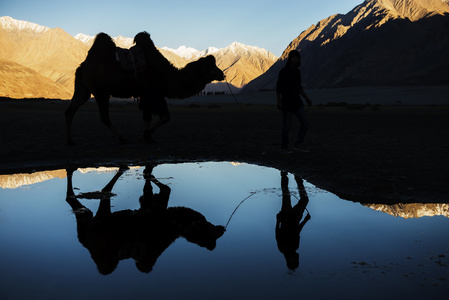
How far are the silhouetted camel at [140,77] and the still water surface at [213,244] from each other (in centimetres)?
388

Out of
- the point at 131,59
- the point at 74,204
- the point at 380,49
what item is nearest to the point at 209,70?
the point at 131,59

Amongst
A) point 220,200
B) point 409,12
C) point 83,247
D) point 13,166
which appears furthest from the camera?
point 409,12

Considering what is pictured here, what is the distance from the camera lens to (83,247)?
11.7 ft

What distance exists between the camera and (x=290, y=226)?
13.7 ft

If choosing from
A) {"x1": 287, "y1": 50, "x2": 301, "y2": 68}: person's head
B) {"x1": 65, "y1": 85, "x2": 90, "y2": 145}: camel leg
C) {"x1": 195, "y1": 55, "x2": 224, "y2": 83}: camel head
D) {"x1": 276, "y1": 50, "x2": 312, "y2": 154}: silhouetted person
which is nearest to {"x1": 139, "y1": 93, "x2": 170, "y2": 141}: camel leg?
{"x1": 195, "y1": 55, "x2": 224, "y2": 83}: camel head

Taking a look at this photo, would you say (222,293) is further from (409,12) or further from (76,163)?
(409,12)

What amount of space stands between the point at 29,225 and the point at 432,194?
4.29m

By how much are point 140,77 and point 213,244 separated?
639 centimetres

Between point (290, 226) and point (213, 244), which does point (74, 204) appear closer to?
point (213, 244)

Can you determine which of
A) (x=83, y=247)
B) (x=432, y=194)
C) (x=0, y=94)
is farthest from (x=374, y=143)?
(x=0, y=94)

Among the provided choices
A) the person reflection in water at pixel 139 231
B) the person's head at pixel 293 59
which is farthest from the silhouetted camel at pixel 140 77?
the person reflection in water at pixel 139 231

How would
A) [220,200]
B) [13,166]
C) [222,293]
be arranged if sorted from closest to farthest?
[222,293]
[220,200]
[13,166]

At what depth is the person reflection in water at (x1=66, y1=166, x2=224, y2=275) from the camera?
3.38 metres

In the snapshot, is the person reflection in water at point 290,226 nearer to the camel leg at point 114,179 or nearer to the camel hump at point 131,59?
the camel leg at point 114,179
